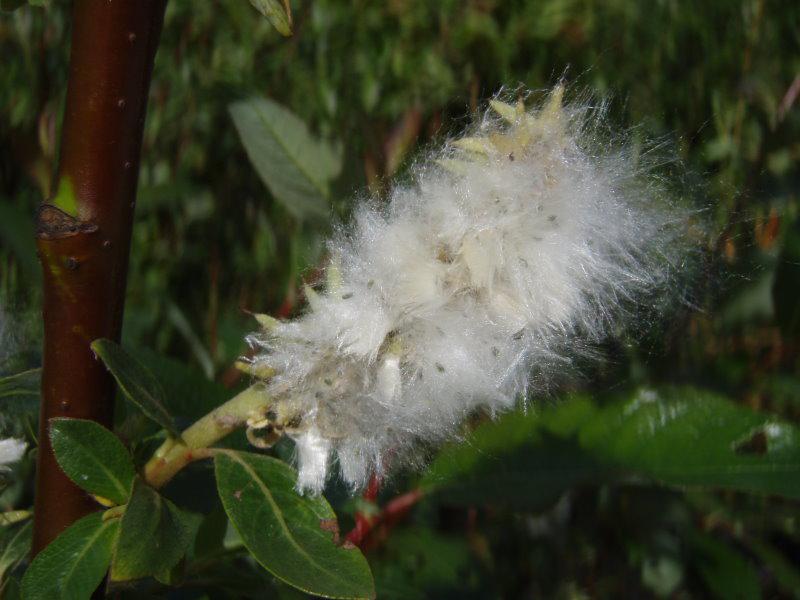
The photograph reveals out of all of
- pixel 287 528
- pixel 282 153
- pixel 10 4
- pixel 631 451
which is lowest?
pixel 631 451

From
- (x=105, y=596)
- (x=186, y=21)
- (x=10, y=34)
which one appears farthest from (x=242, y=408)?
(x=186, y=21)

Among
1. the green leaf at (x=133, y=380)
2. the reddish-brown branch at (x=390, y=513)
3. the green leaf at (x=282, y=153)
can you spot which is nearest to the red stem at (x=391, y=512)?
the reddish-brown branch at (x=390, y=513)

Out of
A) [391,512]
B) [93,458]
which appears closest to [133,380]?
[93,458]

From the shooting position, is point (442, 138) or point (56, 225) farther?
point (442, 138)

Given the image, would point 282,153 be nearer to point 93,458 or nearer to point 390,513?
point 390,513

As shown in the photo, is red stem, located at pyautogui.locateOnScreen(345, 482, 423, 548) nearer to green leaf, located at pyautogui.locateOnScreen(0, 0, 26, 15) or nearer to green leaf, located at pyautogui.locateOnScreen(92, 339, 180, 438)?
green leaf, located at pyautogui.locateOnScreen(92, 339, 180, 438)

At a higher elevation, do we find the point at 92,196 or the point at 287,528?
the point at 92,196

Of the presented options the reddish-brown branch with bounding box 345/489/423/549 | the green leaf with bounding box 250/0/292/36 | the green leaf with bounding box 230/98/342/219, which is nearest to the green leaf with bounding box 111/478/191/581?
the green leaf with bounding box 250/0/292/36
